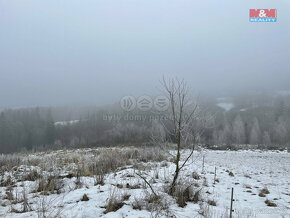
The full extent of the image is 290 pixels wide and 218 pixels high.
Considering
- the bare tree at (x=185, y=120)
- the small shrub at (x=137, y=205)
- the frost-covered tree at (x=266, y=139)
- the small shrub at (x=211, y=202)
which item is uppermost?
the bare tree at (x=185, y=120)

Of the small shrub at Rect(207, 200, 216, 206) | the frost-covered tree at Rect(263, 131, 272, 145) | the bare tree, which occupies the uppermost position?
the bare tree

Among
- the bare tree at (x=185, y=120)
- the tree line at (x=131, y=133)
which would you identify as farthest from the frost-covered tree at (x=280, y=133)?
the bare tree at (x=185, y=120)

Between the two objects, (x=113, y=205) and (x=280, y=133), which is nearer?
→ (x=113, y=205)

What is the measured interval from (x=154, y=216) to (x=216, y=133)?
50748mm

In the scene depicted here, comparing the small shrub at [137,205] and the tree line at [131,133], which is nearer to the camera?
the small shrub at [137,205]

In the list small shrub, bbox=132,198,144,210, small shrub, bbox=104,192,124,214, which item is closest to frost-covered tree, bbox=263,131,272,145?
small shrub, bbox=132,198,144,210

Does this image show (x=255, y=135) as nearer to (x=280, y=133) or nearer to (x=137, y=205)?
(x=280, y=133)

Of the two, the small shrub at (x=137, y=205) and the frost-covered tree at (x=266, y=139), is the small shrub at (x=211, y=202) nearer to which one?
the small shrub at (x=137, y=205)

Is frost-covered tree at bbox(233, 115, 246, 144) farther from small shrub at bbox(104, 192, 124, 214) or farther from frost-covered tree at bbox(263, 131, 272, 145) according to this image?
small shrub at bbox(104, 192, 124, 214)

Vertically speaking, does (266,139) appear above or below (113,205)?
below

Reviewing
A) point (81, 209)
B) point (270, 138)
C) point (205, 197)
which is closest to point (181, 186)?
point (205, 197)

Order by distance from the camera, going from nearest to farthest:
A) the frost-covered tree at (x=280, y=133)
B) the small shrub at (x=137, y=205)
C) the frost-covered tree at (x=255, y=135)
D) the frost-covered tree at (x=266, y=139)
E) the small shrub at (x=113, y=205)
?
the small shrub at (x=113, y=205) < the small shrub at (x=137, y=205) < the frost-covered tree at (x=280, y=133) < the frost-covered tree at (x=266, y=139) < the frost-covered tree at (x=255, y=135)

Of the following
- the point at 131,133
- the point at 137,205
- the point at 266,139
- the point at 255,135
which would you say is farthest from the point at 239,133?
the point at 137,205

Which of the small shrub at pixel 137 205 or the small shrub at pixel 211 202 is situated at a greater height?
the small shrub at pixel 137 205
